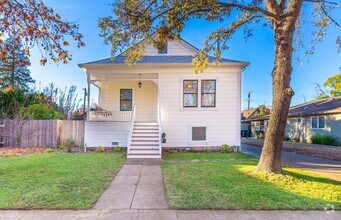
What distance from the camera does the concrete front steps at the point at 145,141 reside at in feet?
32.6

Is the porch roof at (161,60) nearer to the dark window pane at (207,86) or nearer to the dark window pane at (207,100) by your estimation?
the dark window pane at (207,86)

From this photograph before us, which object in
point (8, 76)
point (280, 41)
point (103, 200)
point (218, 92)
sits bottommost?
point (103, 200)

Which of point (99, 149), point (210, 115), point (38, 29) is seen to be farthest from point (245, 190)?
point (99, 149)

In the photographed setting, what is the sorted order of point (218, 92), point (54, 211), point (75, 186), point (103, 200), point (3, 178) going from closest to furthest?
point (54, 211) → point (103, 200) → point (75, 186) → point (3, 178) → point (218, 92)

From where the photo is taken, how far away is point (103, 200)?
4.41 m

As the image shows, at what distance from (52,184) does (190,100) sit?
8268mm

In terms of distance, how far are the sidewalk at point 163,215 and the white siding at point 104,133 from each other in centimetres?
825

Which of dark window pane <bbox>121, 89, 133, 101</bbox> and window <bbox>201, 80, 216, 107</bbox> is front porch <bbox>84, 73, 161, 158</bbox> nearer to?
dark window pane <bbox>121, 89, 133, 101</bbox>

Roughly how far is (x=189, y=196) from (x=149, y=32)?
5312mm

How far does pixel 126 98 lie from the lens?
13.5m

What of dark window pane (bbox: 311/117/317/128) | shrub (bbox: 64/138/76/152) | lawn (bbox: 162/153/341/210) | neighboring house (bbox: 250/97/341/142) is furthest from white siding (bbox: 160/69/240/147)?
dark window pane (bbox: 311/117/317/128)

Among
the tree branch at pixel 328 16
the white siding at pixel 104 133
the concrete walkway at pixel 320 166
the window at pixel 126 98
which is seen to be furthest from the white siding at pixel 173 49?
the concrete walkway at pixel 320 166

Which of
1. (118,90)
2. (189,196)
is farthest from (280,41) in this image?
(118,90)

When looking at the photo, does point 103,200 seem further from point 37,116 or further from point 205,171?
point 37,116
